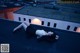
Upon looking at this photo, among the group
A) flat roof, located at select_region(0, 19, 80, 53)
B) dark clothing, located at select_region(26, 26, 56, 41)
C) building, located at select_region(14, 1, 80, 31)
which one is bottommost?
building, located at select_region(14, 1, 80, 31)

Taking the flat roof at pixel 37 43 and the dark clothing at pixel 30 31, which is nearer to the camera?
the flat roof at pixel 37 43

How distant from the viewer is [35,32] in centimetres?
1295

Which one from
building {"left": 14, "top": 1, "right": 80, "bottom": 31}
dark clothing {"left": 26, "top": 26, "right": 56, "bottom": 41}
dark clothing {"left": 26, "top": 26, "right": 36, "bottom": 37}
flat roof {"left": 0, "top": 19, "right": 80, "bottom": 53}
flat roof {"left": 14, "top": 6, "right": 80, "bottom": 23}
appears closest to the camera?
flat roof {"left": 0, "top": 19, "right": 80, "bottom": 53}

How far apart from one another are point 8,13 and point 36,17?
15.5 meters

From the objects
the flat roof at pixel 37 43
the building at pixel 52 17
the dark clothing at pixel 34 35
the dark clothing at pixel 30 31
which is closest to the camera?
the flat roof at pixel 37 43

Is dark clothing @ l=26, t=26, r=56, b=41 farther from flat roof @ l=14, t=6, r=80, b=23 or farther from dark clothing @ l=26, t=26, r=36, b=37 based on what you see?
flat roof @ l=14, t=6, r=80, b=23

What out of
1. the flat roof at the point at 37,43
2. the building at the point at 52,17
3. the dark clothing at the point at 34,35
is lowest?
the building at the point at 52,17

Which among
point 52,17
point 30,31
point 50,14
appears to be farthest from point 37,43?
point 50,14

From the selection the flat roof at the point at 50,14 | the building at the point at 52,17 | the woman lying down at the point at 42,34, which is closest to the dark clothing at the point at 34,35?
the woman lying down at the point at 42,34

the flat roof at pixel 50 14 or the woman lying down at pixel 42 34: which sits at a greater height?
the woman lying down at pixel 42 34

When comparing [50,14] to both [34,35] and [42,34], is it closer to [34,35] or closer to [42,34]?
[34,35]

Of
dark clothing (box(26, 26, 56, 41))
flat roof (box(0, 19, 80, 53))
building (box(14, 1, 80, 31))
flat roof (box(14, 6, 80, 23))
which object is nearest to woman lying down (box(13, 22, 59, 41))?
dark clothing (box(26, 26, 56, 41))

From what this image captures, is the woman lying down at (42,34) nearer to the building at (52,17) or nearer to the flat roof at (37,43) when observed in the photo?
the flat roof at (37,43)

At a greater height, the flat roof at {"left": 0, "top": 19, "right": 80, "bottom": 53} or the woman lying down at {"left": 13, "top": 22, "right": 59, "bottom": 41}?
the woman lying down at {"left": 13, "top": 22, "right": 59, "bottom": 41}
